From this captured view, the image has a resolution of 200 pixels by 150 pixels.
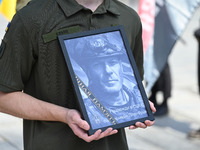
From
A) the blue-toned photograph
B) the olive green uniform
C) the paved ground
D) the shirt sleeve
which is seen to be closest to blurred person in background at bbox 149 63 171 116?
the paved ground

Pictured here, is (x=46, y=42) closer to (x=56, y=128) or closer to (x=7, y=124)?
(x=56, y=128)

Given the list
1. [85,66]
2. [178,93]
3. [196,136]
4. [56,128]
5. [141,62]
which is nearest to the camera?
[85,66]

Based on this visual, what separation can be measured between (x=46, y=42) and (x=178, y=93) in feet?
19.1

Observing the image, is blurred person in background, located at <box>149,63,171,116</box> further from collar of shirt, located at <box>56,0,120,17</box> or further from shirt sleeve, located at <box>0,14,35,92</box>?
shirt sleeve, located at <box>0,14,35,92</box>

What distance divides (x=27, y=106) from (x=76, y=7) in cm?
43

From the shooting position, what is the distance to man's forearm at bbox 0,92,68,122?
174cm

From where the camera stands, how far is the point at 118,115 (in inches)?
67.5

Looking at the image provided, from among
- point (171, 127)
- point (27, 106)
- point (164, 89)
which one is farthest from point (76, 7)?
point (164, 89)

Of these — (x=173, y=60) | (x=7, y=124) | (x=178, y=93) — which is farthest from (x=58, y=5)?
(x=173, y=60)

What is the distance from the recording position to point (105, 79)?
1740mm

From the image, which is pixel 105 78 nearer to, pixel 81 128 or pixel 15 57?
pixel 81 128

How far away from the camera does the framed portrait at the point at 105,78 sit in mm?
1676

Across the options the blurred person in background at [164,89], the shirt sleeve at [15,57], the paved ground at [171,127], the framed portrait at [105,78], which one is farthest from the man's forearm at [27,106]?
the blurred person in background at [164,89]

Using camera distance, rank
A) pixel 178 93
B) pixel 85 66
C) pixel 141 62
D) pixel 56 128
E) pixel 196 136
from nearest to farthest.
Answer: pixel 85 66, pixel 56 128, pixel 141 62, pixel 196 136, pixel 178 93
